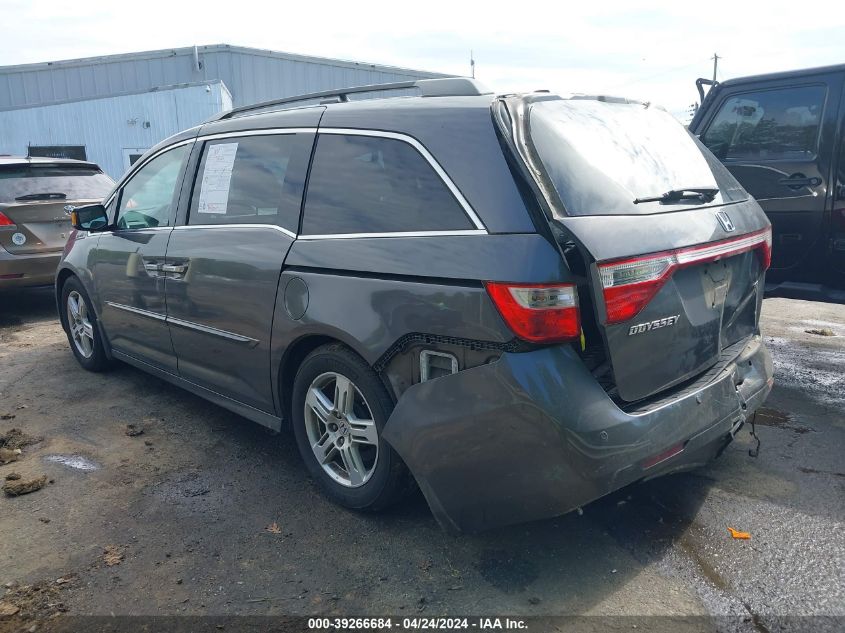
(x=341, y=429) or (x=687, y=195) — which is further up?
(x=687, y=195)

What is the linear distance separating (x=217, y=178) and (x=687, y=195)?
240 cm

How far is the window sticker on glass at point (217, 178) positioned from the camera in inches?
144

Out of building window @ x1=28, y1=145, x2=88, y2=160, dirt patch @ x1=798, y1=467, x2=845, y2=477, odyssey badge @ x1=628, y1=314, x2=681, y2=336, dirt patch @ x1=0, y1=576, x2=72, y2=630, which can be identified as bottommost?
dirt patch @ x1=798, y1=467, x2=845, y2=477

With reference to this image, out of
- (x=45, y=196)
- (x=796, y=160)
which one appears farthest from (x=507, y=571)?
(x=45, y=196)

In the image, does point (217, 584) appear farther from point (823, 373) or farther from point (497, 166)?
point (823, 373)

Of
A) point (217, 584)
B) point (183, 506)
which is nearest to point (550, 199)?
point (217, 584)

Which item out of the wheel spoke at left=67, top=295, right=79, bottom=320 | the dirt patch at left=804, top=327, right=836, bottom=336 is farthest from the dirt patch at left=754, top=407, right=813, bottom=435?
the wheel spoke at left=67, top=295, right=79, bottom=320

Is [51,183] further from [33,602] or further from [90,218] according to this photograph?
[33,602]

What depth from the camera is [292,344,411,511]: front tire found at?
2.82 m

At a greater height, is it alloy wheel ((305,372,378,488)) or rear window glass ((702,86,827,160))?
rear window glass ((702,86,827,160))

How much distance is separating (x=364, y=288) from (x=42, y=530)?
1821 millimetres

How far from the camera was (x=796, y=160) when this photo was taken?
476 centimetres

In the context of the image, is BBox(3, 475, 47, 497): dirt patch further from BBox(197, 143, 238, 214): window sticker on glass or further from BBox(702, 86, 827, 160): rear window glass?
BBox(702, 86, 827, 160): rear window glass

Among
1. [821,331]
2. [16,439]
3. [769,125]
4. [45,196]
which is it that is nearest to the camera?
[16,439]
